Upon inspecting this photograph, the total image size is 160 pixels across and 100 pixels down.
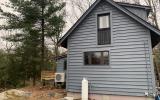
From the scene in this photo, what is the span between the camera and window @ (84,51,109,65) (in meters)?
14.1

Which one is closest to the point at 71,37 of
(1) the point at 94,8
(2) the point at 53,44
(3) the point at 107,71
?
(1) the point at 94,8

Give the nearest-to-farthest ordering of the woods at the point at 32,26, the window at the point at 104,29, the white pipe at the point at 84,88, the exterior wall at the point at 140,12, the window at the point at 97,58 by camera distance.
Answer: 1. the white pipe at the point at 84,88
2. the window at the point at 97,58
3. the window at the point at 104,29
4. the exterior wall at the point at 140,12
5. the woods at the point at 32,26

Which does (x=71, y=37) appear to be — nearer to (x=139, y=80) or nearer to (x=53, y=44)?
(x=139, y=80)

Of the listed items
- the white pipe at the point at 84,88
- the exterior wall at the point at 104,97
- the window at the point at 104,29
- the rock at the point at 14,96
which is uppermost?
the window at the point at 104,29

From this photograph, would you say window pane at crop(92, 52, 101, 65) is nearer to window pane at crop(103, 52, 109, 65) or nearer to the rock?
window pane at crop(103, 52, 109, 65)

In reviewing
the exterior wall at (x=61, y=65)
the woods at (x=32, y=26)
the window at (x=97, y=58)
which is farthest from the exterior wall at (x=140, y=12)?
the woods at (x=32, y=26)

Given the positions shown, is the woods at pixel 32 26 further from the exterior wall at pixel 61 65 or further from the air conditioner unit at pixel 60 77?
the air conditioner unit at pixel 60 77

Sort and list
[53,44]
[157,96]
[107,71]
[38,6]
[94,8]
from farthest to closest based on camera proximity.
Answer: [53,44] → [38,6] → [94,8] → [107,71] → [157,96]

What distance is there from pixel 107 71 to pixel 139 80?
2183 mm

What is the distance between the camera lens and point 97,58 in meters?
14.4

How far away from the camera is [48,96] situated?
15.4 m

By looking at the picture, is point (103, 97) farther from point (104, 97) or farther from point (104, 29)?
point (104, 29)

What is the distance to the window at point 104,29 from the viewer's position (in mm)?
14195

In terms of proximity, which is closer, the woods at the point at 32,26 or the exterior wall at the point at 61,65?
the exterior wall at the point at 61,65
